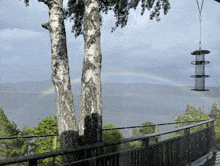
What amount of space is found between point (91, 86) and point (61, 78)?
2.57ft

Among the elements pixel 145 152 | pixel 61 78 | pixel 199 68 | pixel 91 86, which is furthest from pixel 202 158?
pixel 61 78

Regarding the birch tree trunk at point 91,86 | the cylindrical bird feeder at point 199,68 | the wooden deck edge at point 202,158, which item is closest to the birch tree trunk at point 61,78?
the birch tree trunk at point 91,86

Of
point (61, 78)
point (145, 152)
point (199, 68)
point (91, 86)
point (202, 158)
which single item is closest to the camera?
point (145, 152)

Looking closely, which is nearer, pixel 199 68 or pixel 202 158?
pixel 202 158

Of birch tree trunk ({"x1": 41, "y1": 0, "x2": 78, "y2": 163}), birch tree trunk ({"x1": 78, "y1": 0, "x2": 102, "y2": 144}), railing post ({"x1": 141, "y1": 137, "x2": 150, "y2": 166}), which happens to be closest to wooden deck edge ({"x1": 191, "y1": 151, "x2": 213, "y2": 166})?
railing post ({"x1": 141, "y1": 137, "x2": 150, "y2": 166})

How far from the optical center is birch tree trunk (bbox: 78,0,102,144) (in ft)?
12.0

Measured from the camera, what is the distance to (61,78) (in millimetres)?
4062

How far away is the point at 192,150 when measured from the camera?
389 cm

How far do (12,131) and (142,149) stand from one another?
4605 millimetres

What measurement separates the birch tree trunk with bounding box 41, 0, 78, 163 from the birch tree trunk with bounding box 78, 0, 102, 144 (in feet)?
1.03

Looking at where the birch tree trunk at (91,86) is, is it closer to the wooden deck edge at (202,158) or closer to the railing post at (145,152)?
the railing post at (145,152)

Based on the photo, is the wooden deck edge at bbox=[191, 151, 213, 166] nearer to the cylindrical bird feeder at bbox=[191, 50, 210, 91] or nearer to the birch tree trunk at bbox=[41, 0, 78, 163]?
the cylindrical bird feeder at bbox=[191, 50, 210, 91]

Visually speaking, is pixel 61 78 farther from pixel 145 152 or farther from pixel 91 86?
pixel 145 152

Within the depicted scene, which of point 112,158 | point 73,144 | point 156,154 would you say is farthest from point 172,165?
point 73,144
